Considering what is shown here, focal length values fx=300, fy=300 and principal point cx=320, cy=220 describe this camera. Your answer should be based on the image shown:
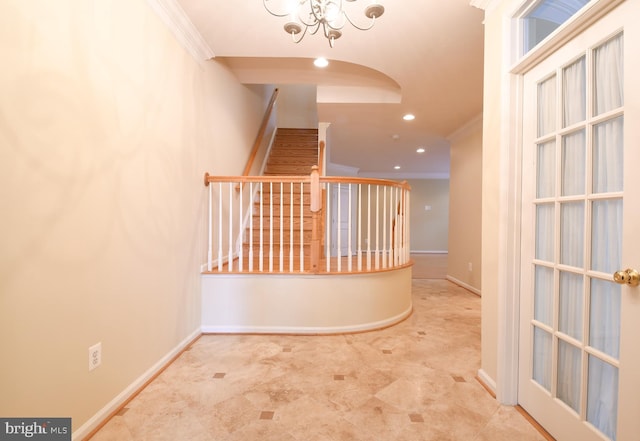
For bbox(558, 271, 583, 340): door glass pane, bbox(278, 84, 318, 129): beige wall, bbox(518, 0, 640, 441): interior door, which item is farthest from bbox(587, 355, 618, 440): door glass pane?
bbox(278, 84, 318, 129): beige wall

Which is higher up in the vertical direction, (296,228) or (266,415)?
(296,228)

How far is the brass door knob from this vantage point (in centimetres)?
106

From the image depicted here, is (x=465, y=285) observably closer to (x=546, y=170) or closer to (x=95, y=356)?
(x=546, y=170)

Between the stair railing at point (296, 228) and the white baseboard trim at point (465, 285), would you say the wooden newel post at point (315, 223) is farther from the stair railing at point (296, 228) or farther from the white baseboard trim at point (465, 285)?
the white baseboard trim at point (465, 285)

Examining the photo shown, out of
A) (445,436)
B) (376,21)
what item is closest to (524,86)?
(376,21)

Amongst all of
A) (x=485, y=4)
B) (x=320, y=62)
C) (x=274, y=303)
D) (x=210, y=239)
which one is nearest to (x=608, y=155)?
(x=485, y=4)

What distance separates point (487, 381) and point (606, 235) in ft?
3.78

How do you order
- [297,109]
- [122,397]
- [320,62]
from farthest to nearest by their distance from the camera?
[297,109]
[320,62]
[122,397]

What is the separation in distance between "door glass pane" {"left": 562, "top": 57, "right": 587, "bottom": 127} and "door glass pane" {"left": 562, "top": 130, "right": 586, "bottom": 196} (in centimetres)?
8

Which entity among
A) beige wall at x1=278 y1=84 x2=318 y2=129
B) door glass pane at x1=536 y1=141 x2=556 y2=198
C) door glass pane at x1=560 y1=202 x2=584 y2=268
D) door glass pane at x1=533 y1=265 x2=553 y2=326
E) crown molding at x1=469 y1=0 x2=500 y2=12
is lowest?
door glass pane at x1=533 y1=265 x2=553 y2=326

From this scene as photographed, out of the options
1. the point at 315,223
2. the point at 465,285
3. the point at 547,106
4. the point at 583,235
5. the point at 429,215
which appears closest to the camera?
the point at 583,235

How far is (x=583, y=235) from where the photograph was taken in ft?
4.31

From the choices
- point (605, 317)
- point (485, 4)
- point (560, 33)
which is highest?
point (485, 4)

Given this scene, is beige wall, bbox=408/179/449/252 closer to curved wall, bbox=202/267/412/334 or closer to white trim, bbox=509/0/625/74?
curved wall, bbox=202/267/412/334
